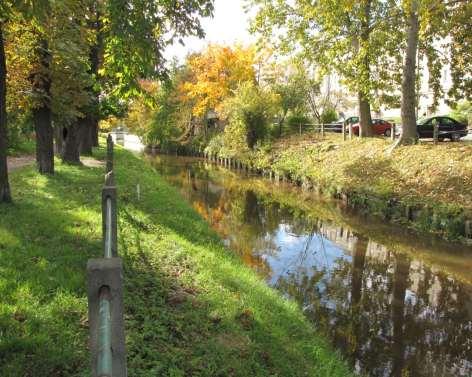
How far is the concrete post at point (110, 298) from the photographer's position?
7.33 feet

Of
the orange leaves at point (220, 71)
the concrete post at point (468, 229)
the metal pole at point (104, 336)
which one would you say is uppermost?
the orange leaves at point (220, 71)

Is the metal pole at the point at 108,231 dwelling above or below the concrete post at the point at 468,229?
above

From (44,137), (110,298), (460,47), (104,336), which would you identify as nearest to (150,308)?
(110,298)

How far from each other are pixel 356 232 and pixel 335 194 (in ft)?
19.4

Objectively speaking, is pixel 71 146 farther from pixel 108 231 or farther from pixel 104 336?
pixel 104 336

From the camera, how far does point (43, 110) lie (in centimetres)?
1467

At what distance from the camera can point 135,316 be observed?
17.6ft

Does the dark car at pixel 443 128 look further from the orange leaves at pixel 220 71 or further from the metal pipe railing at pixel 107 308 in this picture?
the metal pipe railing at pixel 107 308

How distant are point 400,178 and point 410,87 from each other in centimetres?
484

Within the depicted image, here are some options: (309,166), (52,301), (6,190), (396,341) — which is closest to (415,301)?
(396,341)

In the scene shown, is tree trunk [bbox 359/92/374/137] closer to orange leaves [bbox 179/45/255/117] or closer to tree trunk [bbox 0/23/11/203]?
A: orange leaves [bbox 179/45/255/117]

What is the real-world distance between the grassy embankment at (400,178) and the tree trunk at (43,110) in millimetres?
11894

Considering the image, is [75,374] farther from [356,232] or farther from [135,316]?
[356,232]

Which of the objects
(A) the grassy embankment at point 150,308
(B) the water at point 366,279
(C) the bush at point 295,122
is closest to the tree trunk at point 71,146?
(B) the water at point 366,279
